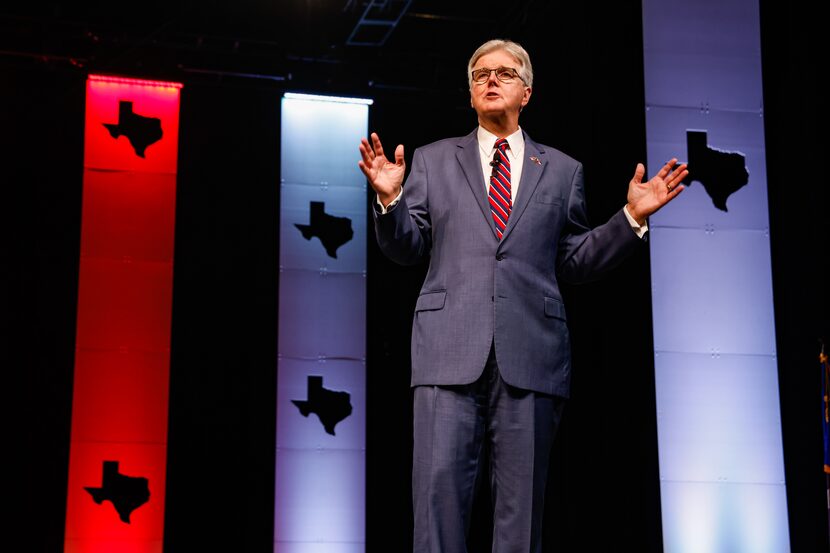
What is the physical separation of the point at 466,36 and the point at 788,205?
292 centimetres

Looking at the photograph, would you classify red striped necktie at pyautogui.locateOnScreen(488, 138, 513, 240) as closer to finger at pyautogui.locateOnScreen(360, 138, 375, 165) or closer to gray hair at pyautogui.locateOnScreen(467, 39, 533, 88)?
gray hair at pyautogui.locateOnScreen(467, 39, 533, 88)

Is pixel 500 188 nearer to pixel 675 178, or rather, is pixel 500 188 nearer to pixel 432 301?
pixel 432 301

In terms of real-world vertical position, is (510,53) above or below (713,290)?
above

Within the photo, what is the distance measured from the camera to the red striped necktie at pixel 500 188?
253 centimetres

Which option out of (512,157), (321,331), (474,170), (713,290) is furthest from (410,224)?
(321,331)

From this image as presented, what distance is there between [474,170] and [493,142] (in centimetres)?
13

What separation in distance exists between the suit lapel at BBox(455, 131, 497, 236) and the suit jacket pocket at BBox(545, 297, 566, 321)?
22 cm

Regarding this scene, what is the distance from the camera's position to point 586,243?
2617 mm

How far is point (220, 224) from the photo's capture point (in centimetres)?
637

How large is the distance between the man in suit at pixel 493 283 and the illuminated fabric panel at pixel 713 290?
4.24ft

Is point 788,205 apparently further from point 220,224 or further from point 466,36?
point 220,224

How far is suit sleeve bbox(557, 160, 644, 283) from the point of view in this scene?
2.54 metres

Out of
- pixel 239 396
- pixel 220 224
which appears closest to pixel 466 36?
pixel 220 224

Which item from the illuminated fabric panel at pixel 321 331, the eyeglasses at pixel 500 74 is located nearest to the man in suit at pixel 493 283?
the eyeglasses at pixel 500 74
